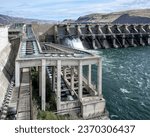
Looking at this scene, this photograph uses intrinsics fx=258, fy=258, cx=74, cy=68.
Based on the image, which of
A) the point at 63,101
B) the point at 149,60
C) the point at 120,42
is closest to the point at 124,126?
the point at 63,101

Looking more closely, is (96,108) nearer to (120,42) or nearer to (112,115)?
(112,115)

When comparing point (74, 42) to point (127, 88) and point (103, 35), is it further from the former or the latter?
point (127, 88)

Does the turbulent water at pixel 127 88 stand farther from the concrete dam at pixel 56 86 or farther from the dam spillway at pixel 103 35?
the dam spillway at pixel 103 35

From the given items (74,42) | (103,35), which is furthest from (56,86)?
(103,35)

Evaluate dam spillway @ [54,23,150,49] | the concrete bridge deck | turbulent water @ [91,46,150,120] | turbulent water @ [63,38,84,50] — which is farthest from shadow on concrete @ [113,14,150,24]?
the concrete bridge deck

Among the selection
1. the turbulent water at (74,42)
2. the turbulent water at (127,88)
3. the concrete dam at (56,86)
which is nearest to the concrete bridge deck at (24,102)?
the concrete dam at (56,86)

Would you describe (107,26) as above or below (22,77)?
above
